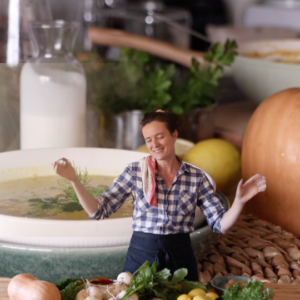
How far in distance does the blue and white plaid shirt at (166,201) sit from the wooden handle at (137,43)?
22.4 inches

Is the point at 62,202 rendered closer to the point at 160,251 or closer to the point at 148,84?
the point at 160,251

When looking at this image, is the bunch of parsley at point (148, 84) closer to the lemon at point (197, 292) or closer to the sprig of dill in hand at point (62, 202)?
the sprig of dill in hand at point (62, 202)

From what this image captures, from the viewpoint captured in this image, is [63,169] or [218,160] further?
[218,160]

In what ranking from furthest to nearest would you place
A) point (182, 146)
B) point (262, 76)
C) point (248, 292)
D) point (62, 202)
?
point (262, 76) < point (182, 146) < point (62, 202) < point (248, 292)

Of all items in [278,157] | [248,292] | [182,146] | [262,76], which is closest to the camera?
[248,292]

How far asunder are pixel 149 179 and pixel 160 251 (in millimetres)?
59

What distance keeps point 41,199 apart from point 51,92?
0.22 m

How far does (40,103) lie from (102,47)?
66 cm

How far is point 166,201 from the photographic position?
40 cm

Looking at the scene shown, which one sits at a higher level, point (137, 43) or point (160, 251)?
point (137, 43)

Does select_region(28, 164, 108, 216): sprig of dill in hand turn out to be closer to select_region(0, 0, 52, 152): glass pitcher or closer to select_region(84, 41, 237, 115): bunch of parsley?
select_region(0, 0, 52, 152): glass pitcher

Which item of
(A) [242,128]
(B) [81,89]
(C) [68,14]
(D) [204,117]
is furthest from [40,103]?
(C) [68,14]

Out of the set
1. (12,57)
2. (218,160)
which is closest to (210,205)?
(218,160)

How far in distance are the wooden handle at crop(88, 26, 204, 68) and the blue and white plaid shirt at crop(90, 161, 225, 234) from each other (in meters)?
0.57
